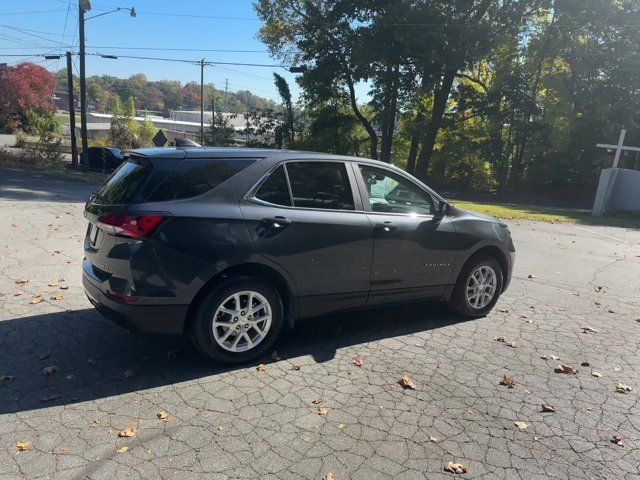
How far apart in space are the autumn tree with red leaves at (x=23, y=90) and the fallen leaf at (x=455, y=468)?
1807 inches

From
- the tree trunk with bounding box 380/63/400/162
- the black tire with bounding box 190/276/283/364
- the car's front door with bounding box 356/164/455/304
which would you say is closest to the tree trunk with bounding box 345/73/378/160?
the tree trunk with bounding box 380/63/400/162

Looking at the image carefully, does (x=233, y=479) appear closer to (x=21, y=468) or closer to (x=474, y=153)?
(x=21, y=468)

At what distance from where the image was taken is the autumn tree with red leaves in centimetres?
4372

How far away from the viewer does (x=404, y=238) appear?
4.91 metres

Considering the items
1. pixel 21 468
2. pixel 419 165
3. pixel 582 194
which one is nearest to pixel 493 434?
pixel 21 468

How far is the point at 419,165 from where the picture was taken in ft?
101

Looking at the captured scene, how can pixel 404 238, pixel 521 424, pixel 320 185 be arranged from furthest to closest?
pixel 404 238 → pixel 320 185 → pixel 521 424

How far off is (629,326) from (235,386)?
16.1 ft

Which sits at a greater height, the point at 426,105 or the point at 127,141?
the point at 426,105

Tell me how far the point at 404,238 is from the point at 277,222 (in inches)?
55.8

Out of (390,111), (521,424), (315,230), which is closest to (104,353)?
(315,230)

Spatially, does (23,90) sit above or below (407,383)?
above

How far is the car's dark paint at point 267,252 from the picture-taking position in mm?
3752

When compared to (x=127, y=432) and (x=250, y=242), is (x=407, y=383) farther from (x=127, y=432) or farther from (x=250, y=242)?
(x=127, y=432)
